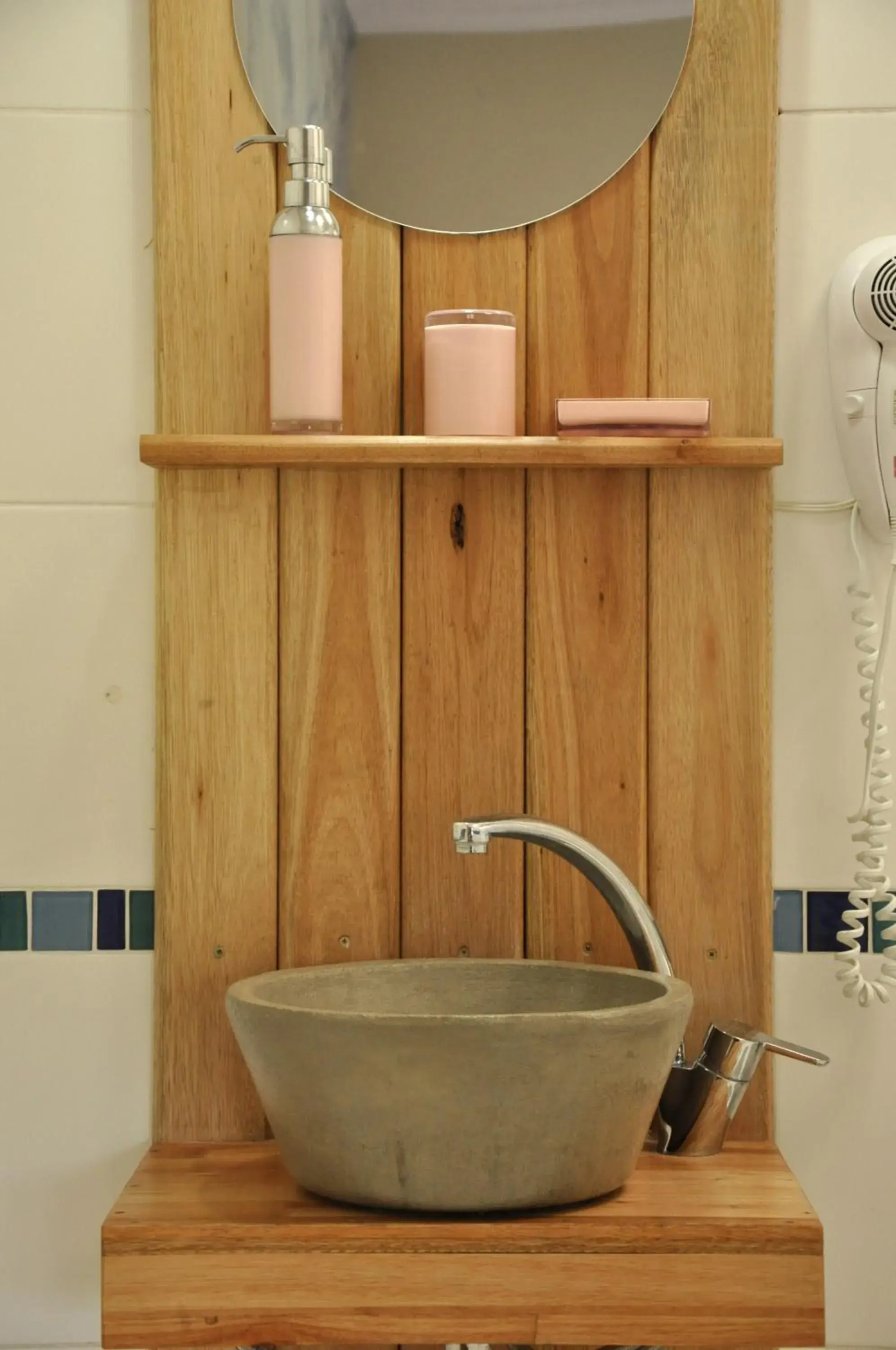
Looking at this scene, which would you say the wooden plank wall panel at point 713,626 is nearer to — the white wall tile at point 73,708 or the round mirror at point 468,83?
the round mirror at point 468,83

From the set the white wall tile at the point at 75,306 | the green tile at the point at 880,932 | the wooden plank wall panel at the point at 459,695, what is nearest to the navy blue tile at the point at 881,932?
the green tile at the point at 880,932

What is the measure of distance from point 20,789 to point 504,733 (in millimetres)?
464

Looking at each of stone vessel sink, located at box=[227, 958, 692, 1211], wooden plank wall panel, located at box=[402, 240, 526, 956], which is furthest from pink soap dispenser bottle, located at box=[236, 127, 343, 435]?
stone vessel sink, located at box=[227, 958, 692, 1211]

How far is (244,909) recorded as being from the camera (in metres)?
1.32

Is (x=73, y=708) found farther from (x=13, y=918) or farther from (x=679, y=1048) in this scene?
(x=679, y=1048)

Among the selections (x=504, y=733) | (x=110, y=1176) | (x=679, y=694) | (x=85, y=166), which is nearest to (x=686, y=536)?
(x=679, y=694)

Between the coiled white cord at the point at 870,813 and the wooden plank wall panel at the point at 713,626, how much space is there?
79 mm

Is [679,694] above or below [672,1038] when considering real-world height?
above

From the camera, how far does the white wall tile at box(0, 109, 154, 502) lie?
132 cm

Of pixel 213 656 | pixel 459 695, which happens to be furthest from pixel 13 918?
pixel 459 695

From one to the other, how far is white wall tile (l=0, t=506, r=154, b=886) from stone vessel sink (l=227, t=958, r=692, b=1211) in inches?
11.2

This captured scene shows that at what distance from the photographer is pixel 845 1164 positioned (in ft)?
4.35

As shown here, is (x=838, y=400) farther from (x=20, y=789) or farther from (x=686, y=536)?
(x=20, y=789)

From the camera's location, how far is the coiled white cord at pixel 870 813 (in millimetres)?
1282
